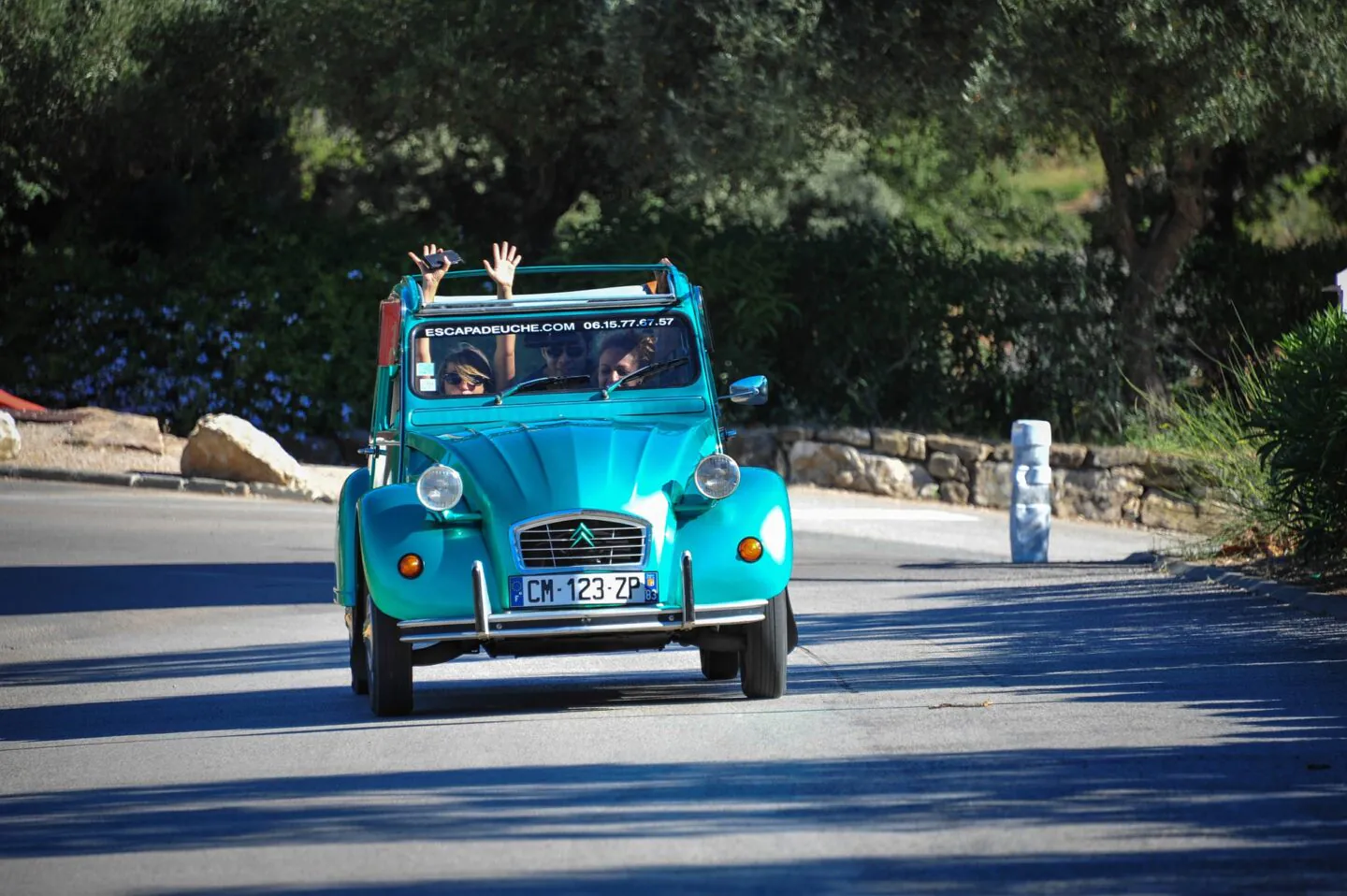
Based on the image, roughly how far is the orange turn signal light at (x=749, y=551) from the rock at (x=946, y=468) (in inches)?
562

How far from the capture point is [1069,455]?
73.3 feet

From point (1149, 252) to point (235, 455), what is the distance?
1101 centimetres

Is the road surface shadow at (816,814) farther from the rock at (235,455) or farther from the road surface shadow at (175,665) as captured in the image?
the rock at (235,455)

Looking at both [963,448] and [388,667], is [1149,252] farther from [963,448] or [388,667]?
[388,667]

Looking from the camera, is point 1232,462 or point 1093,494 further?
point 1093,494

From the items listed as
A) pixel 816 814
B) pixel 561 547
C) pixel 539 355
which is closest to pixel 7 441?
pixel 539 355

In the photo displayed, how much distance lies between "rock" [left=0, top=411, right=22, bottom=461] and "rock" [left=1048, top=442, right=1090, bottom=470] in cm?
1122

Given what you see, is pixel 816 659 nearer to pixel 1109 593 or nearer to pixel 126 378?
pixel 1109 593

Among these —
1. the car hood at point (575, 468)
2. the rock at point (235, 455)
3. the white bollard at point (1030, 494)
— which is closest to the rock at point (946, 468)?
the white bollard at point (1030, 494)

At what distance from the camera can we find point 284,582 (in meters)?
14.9

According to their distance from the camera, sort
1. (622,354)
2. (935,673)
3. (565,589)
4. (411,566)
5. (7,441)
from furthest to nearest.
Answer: (7,441)
(622,354)
(935,673)
(411,566)
(565,589)

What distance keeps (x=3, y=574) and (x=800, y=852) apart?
1052cm

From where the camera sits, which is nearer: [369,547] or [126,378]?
[369,547]

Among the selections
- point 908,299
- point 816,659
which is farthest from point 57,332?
Answer: point 816,659
